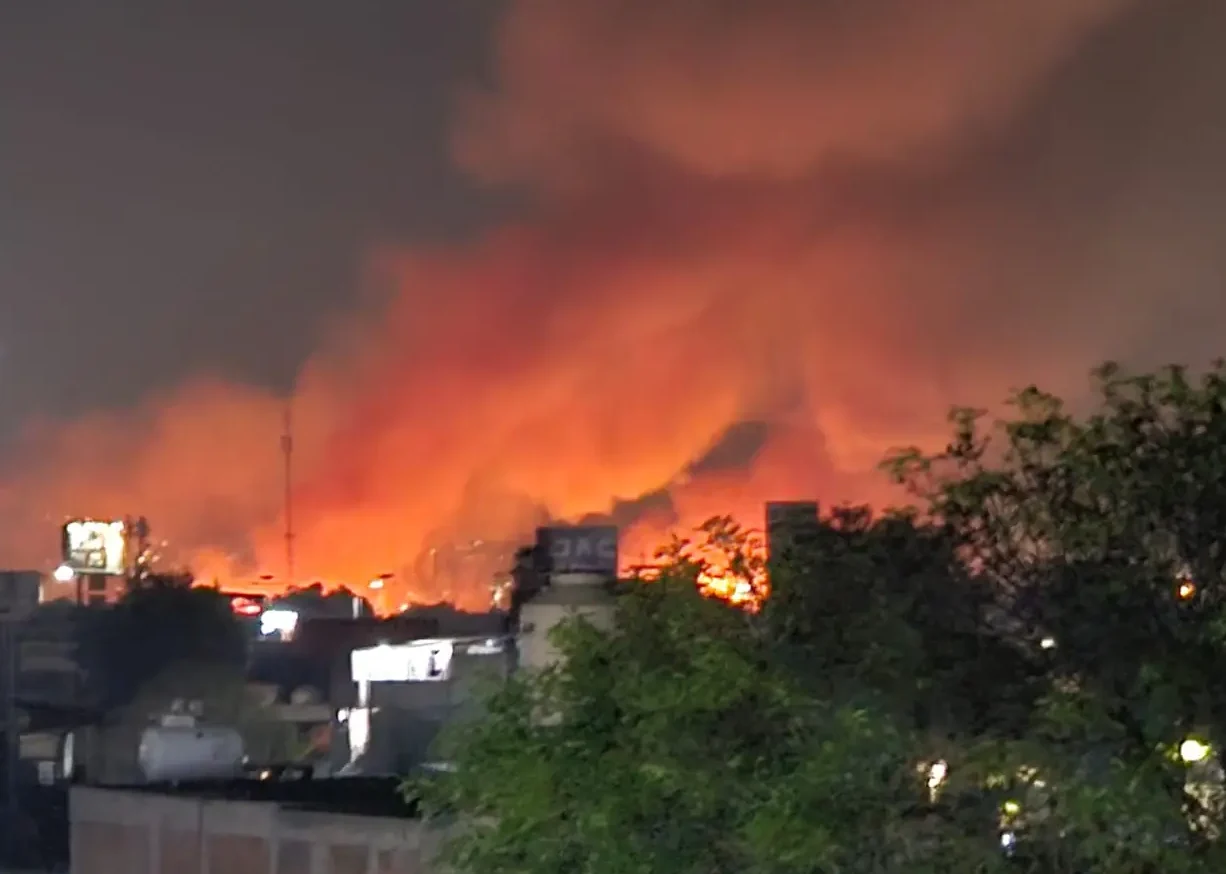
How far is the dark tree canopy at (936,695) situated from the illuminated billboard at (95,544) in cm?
6583

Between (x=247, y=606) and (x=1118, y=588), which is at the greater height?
(x=247, y=606)

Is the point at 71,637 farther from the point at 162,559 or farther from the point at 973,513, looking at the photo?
the point at 973,513

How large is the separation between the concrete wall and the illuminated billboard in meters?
48.7

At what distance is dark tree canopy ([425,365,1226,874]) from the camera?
902 centimetres

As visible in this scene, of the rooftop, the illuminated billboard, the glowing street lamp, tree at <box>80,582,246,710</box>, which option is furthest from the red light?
the glowing street lamp

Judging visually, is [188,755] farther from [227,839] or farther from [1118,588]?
[1118,588]

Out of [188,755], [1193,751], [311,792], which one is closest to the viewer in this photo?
[1193,751]

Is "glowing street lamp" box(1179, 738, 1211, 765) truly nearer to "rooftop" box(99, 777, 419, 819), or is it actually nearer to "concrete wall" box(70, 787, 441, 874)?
"concrete wall" box(70, 787, 441, 874)

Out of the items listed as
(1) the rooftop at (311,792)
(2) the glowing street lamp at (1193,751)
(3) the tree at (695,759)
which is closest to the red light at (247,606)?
(1) the rooftop at (311,792)

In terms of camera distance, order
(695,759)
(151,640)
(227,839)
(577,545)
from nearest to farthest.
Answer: (695,759)
(227,839)
(577,545)
(151,640)

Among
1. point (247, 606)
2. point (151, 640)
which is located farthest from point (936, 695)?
point (247, 606)

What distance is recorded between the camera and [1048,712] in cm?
899

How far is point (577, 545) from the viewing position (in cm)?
4397

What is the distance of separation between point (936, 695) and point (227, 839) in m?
15.9
